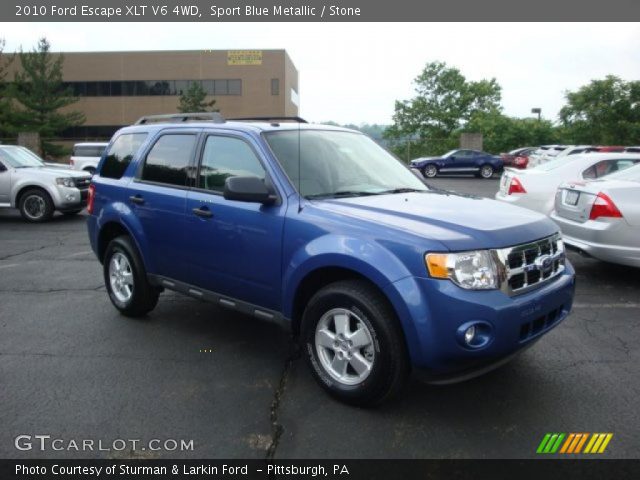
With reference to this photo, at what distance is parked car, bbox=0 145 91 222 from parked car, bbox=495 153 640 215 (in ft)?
30.8

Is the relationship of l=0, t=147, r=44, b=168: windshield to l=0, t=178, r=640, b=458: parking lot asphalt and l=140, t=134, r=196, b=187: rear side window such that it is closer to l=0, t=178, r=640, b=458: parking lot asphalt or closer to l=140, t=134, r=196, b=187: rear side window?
l=0, t=178, r=640, b=458: parking lot asphalt

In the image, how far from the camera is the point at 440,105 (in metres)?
59.1

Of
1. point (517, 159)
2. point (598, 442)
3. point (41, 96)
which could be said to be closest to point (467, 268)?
point (598, 442)

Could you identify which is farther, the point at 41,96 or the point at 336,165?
the point at 41,96

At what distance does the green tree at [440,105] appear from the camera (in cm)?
5722

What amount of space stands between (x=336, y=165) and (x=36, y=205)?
34.9 feet

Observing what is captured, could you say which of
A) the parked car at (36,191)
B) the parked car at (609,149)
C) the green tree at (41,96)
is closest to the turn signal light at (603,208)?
the parked car at (609,149)

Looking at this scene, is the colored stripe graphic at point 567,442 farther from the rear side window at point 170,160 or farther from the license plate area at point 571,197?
the license plate area at point 571,197

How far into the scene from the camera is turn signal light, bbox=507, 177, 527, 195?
915cm

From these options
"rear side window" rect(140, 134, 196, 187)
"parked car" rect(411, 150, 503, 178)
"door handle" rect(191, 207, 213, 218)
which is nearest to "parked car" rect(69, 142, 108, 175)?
"parked car" rect(411, 150, 503, 178)

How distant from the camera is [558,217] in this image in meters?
7.35

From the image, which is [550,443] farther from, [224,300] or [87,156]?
[87,156]

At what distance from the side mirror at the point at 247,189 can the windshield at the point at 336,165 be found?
0.29 metres

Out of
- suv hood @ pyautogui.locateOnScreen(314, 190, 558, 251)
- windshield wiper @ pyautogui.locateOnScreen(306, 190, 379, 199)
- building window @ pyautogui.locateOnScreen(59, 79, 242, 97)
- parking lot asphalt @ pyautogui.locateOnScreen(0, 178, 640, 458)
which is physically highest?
building window @ pyautogui.locateOnScreen(59, 79, 242, 97)
